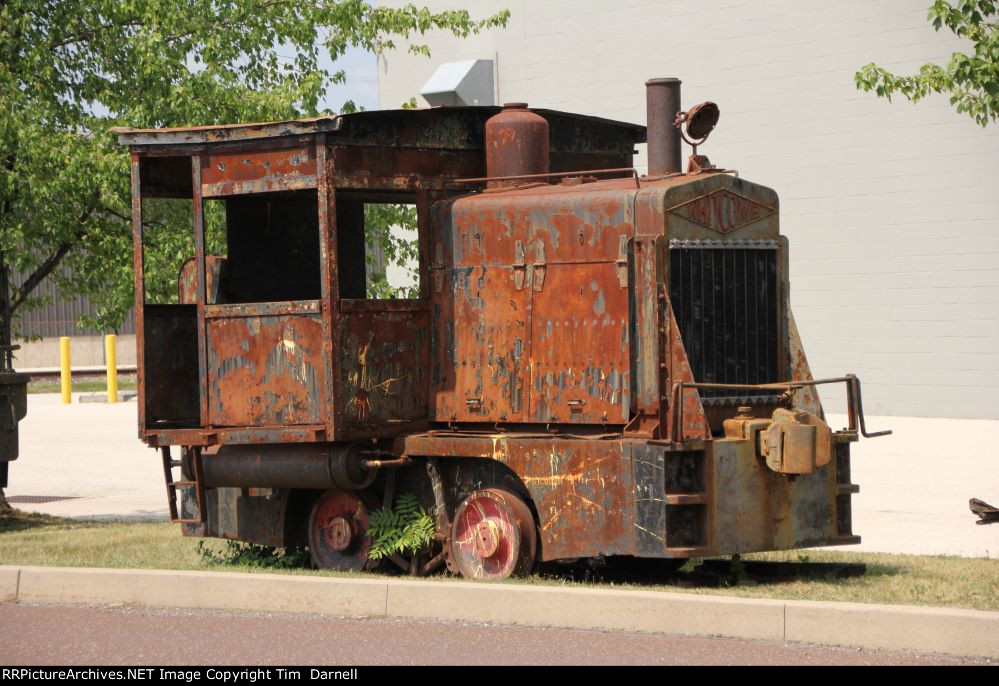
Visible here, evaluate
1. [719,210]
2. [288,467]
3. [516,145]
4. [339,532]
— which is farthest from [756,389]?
[288,467]

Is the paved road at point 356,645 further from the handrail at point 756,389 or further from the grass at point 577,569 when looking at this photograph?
the handrail at point 756,389

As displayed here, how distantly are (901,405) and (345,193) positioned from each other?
1613 cm

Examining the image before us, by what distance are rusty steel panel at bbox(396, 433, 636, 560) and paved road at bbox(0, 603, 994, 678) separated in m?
1.12

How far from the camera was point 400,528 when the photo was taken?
34.7 ft

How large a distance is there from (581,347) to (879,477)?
902 cm

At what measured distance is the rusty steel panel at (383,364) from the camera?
1041 cm

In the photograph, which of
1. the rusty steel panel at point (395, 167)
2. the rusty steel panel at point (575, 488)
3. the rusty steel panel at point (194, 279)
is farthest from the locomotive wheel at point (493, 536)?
the rusty steel panel at point (194, 279)

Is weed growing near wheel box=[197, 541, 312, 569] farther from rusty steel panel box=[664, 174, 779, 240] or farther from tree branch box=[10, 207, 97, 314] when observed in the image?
tree branch box=[10, 207, 97, 314]

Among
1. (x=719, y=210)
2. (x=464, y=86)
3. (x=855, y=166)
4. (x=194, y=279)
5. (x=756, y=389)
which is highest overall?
(x=464, y=86)

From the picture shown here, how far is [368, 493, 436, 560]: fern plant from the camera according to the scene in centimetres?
1043

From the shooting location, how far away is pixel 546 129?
10805mm

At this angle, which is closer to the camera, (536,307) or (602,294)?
(602,294)

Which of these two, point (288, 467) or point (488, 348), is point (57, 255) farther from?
point (488, 348)

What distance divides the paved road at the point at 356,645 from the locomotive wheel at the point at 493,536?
122cm
